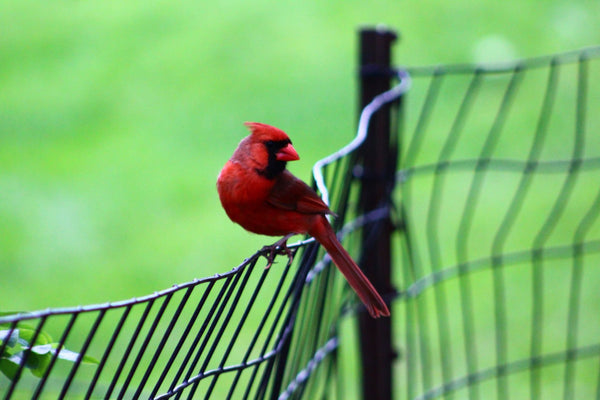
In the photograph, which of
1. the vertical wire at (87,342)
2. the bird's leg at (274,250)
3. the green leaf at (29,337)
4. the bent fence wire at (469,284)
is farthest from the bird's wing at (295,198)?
the vertical wire at (87,342)

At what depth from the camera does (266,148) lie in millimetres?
2203

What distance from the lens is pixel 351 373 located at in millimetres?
4523

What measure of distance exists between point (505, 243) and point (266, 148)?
3.52 m

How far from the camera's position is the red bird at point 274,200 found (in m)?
2.14

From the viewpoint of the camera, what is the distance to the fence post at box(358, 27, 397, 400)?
111 inches

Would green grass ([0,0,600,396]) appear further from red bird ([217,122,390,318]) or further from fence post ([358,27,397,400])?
red bird ([217,122,390,318])

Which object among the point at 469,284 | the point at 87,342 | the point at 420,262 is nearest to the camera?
the point at 87,342

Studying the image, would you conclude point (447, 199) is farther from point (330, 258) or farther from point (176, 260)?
point (330, 258)

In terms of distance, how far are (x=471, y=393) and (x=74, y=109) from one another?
11.3 ft

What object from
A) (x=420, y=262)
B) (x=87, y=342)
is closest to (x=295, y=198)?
(x=87, y=342)

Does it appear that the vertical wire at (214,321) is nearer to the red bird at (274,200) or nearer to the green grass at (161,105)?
the red bird at (274,200)

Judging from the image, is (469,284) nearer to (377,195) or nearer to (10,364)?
(377,195)

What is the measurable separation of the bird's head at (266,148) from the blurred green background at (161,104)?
260cm

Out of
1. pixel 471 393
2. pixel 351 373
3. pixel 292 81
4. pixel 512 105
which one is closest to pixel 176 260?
pixel 351 373
